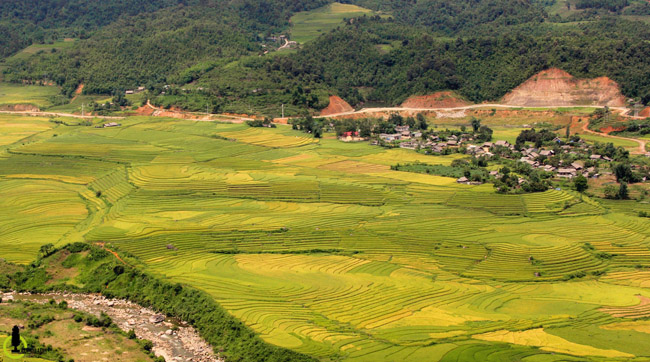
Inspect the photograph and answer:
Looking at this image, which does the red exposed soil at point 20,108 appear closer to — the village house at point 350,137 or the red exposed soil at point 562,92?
the village house at point 350,137

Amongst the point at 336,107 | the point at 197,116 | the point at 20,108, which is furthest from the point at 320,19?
the point at 20,108

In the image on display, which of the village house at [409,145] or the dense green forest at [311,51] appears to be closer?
the village house at [409,145]

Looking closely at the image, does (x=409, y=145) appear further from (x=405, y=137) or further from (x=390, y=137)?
(x=405, y=137)

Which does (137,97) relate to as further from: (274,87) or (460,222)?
(460,222)

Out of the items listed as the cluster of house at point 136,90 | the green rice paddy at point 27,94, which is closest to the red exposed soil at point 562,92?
the cluster of house at point 136,90

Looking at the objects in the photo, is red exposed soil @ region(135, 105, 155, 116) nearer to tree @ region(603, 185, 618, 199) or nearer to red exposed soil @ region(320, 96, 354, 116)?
red exposed soil @ region(320, 96, 354, 116)

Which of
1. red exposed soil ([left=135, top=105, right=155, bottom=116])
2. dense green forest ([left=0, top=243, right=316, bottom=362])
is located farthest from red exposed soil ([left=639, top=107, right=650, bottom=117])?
dense green forest ([left=0, top=243, right=316, bottom=362])

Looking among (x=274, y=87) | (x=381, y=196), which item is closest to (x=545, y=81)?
(x=274, y=87)
